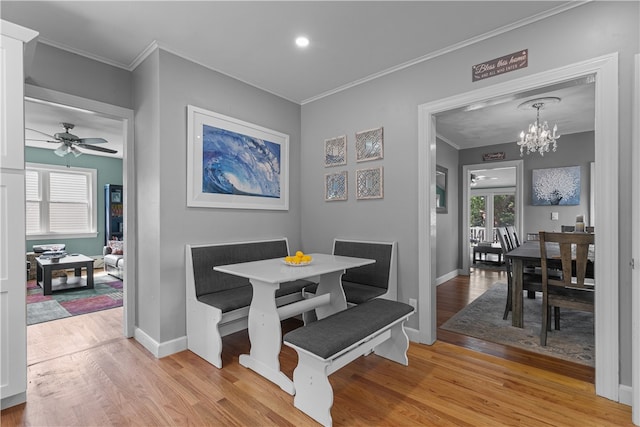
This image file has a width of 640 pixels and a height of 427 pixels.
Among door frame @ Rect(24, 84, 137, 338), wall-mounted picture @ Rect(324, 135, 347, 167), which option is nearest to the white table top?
door frame @ Rect(24, 84, 137, 338)

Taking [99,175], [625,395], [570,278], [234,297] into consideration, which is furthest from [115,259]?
[625,395]

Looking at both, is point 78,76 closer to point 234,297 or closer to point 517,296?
point 234,297

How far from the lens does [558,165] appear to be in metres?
5.21

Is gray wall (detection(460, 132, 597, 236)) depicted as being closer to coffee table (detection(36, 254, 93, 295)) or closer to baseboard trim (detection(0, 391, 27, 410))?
baseboard trim (detection(0, 391, 27, 410))

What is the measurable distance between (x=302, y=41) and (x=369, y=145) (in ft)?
3.72

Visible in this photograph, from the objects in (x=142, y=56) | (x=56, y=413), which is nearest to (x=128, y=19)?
(x=142, y=56)

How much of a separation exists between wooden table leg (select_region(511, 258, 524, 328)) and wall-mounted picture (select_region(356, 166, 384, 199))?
4.96 feet

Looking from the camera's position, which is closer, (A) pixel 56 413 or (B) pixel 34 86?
(A) pixel 56 413

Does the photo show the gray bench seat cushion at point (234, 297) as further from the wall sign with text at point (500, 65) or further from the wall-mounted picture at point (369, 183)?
the wall sign with text at point (500, 65)

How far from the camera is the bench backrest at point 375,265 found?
2.87 m

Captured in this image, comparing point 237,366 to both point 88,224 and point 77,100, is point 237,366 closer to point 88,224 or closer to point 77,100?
point 77,100

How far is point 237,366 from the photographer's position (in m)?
2.34

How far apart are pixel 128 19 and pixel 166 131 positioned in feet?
2.61

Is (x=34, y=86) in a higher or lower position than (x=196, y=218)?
higher
